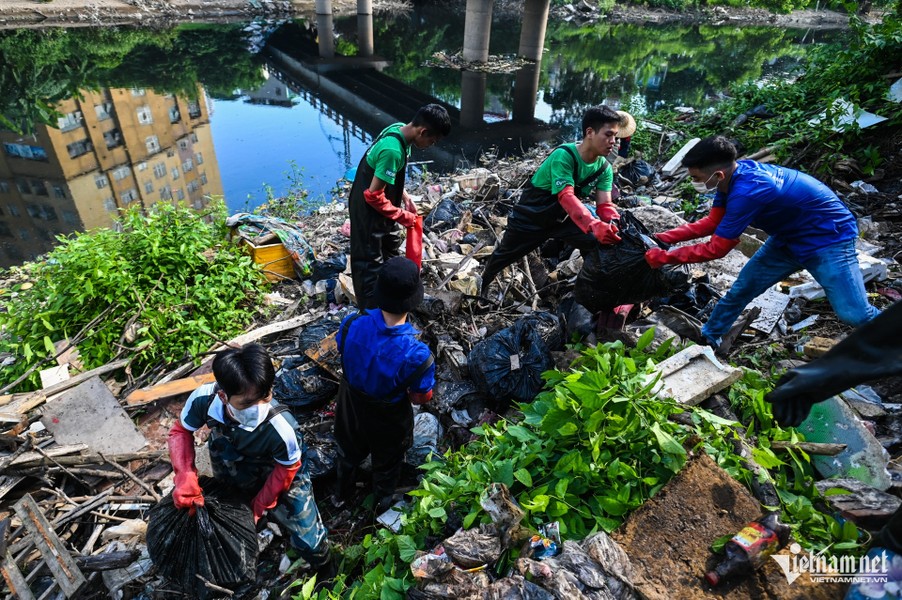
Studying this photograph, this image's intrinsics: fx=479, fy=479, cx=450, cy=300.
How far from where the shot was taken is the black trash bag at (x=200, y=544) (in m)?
2.16

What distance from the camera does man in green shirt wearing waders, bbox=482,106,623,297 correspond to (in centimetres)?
359

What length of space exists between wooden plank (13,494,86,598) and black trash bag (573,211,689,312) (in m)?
3.55

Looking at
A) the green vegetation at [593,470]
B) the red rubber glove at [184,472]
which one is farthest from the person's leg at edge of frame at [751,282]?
the red rubber glove at [184,472]

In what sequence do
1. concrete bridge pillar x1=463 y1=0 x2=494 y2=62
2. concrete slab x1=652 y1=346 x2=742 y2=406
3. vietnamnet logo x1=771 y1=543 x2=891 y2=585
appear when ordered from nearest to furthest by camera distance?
vietnamnet logo x1=771 y1=543 x2=891 y2=585, concrete slab x1=652 y1=346 x2=742 y2=406, concrete bridge pillar x1=463 y1=0 x2=494 y2=62

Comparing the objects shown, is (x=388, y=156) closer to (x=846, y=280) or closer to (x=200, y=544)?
(x=200, y=544)

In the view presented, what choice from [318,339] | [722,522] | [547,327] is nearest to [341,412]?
[318,339]

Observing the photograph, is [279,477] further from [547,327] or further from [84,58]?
[84,58]

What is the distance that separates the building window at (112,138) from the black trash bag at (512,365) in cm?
1417

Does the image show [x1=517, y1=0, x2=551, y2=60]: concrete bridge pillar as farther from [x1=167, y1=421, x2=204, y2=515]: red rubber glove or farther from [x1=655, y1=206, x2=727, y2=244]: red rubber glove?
[x1=167, y1=421, x2=204, y2=515]: red rubber glove

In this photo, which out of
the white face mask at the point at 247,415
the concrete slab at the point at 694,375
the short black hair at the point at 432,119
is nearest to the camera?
the white face mask at the point at 247,415

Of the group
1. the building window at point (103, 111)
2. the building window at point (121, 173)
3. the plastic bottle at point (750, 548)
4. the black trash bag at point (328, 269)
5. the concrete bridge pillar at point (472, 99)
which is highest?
the plastic bottle at point (750, 548)

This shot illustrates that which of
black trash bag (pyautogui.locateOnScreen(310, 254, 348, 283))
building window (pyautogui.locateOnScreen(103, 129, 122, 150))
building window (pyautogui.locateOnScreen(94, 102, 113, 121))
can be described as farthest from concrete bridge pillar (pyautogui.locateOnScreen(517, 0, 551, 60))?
black trash bag (pyautogui.locateOnScreen(310, 254, 348, 283))

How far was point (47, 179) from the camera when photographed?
10.4 meters

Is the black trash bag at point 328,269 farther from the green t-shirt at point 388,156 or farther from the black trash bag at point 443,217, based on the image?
the green t-shirt at point 388,156
